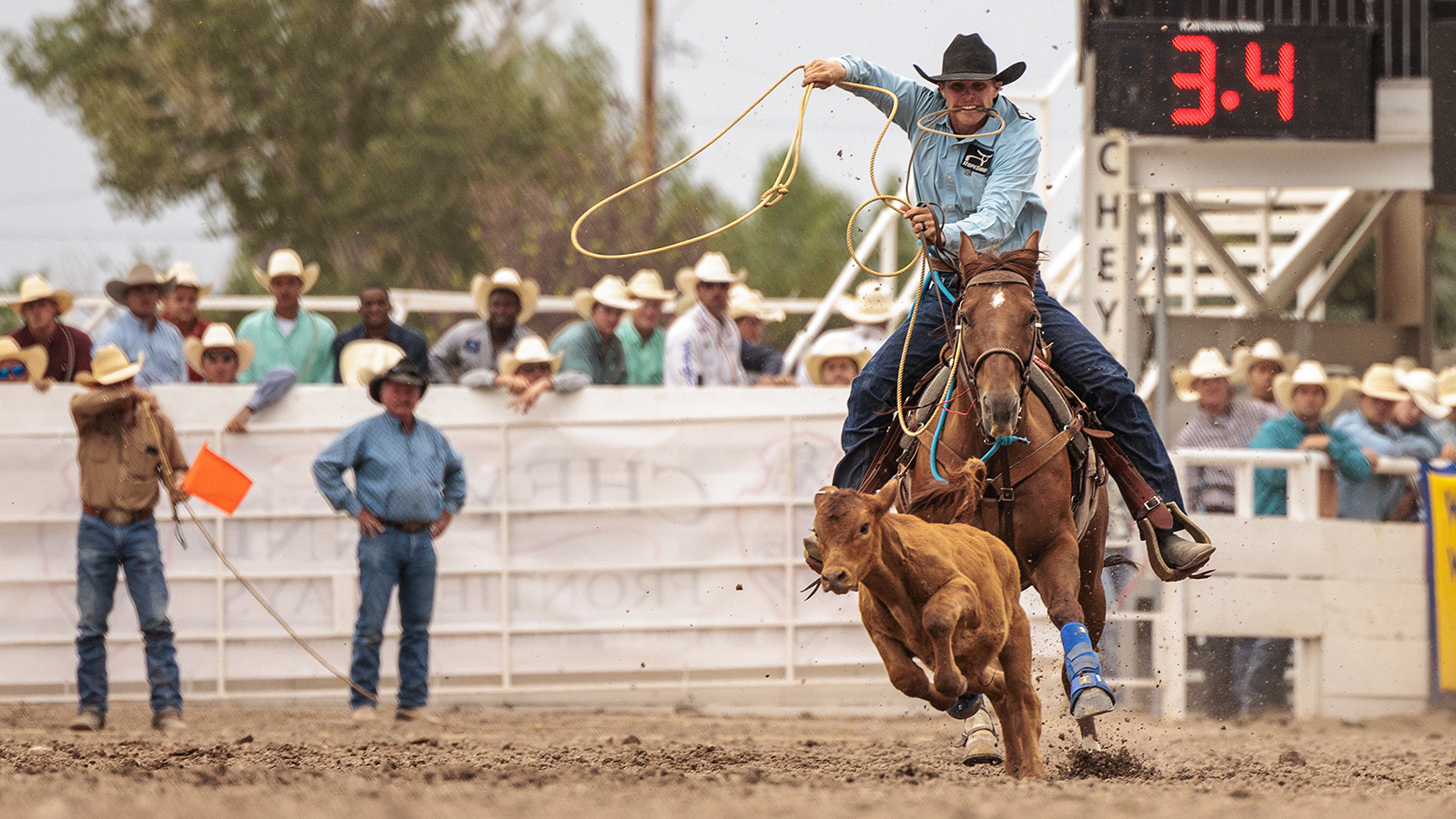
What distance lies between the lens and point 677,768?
6.94m

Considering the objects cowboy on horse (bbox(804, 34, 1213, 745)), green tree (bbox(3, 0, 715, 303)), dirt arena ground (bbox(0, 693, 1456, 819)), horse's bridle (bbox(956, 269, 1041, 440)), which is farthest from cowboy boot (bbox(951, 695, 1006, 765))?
green tree (bbox(3, 0, 715, 303))

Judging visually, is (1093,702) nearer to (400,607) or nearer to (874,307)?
(400,607)

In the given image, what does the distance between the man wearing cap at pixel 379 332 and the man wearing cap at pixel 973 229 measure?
4.27 metres

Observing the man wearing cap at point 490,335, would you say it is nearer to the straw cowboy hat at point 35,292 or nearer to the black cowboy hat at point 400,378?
the black cowboy hat at point 400,378

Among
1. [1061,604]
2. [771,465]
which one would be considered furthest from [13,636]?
[1061,604]

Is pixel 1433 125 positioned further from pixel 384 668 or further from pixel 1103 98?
pixel 384 668

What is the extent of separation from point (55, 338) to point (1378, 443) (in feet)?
26.7

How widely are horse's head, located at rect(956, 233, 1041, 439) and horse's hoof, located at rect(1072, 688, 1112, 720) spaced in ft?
3.17

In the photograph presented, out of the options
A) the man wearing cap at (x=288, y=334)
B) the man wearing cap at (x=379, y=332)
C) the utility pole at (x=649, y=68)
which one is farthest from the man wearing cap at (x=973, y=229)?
the utility pole at (x=649, y=68)

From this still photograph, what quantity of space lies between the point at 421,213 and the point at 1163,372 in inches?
855

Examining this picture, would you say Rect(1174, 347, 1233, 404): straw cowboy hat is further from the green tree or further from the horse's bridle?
the green tree

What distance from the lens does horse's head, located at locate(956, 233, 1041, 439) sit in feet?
19.0

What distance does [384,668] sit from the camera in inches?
411

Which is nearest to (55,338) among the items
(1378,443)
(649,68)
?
(1378,443)
